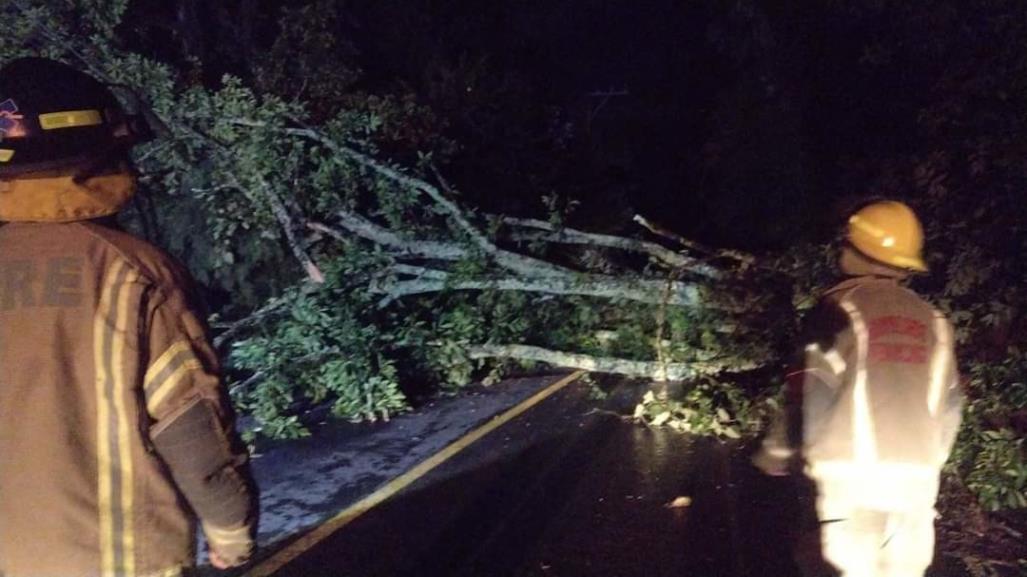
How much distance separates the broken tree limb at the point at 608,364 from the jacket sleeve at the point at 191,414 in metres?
5.57

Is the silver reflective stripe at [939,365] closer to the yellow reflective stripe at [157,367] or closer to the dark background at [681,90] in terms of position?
the yellow reflective stripe at [157,367]

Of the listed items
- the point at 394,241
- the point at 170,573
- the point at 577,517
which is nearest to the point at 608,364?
the point at 394,241

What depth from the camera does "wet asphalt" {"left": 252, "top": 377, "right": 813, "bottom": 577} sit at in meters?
A: 4.57

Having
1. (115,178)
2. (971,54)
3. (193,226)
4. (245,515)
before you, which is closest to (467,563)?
(245,515)

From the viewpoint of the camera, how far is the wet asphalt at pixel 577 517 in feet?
15.0

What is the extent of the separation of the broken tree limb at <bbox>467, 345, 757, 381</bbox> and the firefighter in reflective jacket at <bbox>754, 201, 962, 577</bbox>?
4.22 meters

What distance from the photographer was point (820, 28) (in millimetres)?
8734

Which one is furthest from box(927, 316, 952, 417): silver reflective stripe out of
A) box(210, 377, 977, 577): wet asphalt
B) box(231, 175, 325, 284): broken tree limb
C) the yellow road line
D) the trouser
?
box(231, 175, 325, 284): broken tree limb

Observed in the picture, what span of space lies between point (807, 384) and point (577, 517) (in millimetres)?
2478

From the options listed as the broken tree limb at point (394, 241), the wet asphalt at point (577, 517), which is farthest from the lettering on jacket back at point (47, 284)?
the broken tree limb at point (394, 241)

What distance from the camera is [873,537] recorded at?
9.52 ft

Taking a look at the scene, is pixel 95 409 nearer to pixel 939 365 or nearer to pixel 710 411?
pixel 939 365

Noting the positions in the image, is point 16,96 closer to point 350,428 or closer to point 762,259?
point 350,428

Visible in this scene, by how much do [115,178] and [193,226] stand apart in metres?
7.55
